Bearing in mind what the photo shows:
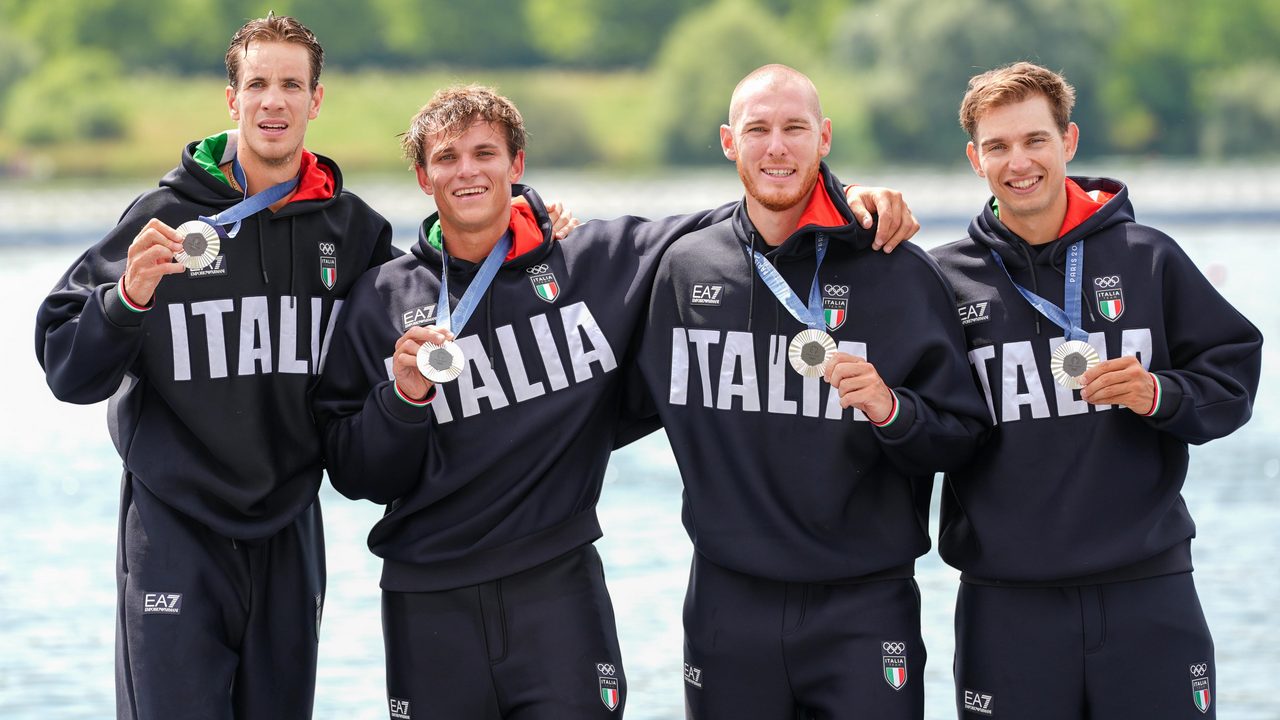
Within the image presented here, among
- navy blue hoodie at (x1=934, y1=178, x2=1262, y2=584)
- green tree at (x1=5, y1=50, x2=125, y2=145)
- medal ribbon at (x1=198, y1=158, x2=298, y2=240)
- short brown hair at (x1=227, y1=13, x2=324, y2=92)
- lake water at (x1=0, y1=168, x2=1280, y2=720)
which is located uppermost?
green tree at (x1=5, y1=50, x2=125, y2=145)

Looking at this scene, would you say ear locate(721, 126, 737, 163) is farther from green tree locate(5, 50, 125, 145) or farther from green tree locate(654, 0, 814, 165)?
green tree locate(5, 50, 125, 145)

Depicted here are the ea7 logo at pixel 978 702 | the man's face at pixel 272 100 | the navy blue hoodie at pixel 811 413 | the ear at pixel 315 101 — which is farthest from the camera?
the ear at pixel 315 101

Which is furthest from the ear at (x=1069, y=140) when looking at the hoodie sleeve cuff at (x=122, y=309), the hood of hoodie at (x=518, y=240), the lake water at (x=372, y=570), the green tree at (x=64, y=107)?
the green tree at (x=64, y=107)

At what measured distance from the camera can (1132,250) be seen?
4.07 m

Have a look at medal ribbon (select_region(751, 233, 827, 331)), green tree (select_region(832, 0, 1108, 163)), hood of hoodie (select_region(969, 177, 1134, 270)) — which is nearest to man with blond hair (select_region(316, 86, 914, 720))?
medal ribbon (select_region(751, 233, 827, 331))

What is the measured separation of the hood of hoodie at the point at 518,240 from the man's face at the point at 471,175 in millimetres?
85

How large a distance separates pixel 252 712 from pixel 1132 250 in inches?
101

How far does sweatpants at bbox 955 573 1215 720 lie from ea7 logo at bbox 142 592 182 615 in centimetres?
203

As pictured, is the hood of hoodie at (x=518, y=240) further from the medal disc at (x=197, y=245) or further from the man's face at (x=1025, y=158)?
the man's face at (x=1025, y=158)

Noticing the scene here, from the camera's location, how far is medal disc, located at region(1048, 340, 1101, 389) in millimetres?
3850

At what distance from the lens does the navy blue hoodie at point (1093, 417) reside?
3965 mm

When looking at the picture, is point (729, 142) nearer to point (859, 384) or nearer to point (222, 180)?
point (859, 384)

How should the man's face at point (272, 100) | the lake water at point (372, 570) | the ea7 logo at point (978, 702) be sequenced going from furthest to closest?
the lake water at point (372, 570), the man's face at point (272, 100), the ea7 logo at point (978, 702)

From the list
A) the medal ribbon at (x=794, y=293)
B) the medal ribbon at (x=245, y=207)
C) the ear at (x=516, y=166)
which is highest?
the ear at (x=516, y=166)
